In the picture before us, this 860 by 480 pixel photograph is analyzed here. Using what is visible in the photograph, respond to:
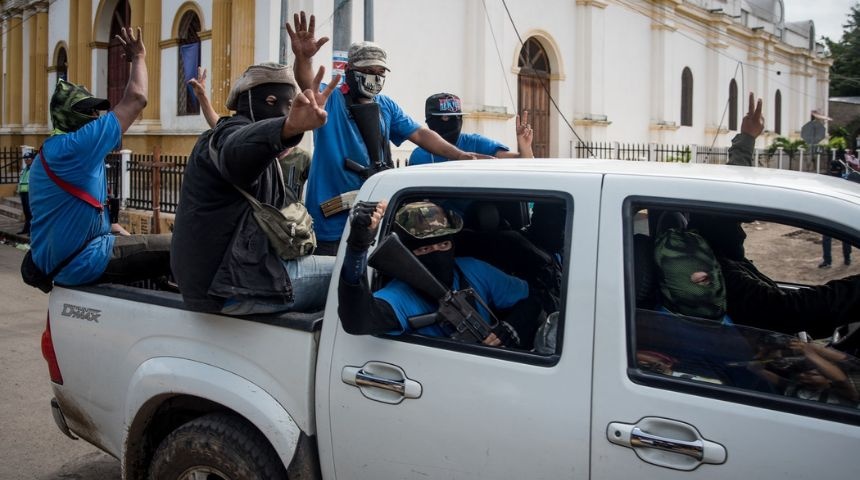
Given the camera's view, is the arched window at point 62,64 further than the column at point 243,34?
Yes

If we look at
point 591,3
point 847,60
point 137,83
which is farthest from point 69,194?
point 847,60

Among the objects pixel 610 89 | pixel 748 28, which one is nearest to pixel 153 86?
Answer: pixel 610 89

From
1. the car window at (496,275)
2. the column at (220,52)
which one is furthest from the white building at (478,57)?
the car window at (496,275)

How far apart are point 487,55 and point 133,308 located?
1361 cm

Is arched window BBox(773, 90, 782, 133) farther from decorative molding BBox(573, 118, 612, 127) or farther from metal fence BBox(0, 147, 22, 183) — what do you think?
metal fence BBox(0, 147, 22, 183)

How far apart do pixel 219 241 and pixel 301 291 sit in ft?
1.25

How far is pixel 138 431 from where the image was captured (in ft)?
10.0

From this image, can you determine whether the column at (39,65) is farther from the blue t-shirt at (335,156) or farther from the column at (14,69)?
the blue t-shirt at (335,156)

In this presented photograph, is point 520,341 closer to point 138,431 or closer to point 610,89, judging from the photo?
point 138,431

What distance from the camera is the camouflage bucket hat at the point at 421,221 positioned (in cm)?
278

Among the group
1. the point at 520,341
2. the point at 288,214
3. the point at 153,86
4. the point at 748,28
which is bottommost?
the point at 520,341

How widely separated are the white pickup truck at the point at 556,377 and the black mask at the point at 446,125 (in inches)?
86.7

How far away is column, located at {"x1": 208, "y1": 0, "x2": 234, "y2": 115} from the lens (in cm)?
1397

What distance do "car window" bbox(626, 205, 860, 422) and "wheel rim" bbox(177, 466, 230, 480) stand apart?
161 centimetres
